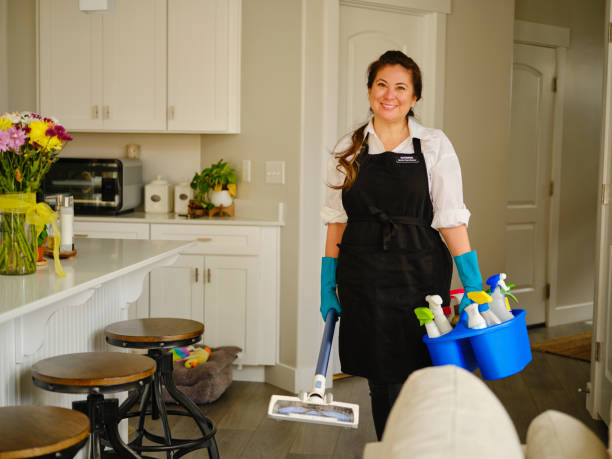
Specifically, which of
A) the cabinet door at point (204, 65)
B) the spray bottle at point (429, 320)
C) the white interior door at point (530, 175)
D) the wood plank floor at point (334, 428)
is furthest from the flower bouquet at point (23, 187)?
the white interior door at point (530, 175)

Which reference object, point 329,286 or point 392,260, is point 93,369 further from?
point 392,260

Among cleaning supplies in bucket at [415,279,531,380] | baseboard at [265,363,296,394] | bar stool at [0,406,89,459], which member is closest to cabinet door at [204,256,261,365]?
baseboard at [265,363,296,394]

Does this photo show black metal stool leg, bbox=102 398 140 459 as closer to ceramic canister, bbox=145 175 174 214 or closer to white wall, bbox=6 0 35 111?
ceramic canister, bbox=145 175 174 214

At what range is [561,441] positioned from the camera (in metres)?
1.23

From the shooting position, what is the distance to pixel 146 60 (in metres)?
4.35

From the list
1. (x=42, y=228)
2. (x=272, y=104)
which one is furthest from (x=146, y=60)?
(x=42, y=228)

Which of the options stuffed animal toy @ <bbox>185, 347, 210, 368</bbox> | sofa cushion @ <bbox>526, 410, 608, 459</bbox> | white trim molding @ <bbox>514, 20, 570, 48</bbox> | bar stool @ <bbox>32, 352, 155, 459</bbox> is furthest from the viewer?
white trim molding @ <bbox>514, 20, 570, 48</bbox>

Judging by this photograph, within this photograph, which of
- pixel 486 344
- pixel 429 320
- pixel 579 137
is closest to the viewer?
pixel 486 344

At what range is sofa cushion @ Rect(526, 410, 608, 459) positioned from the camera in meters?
1.21

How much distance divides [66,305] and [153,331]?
20.2 inches

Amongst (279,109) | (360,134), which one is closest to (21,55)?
(279,109)

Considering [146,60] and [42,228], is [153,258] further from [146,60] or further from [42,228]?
[146,60]

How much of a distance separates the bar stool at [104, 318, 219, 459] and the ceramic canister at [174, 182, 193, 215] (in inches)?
70.3

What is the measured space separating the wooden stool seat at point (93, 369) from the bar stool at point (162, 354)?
0.99ft
